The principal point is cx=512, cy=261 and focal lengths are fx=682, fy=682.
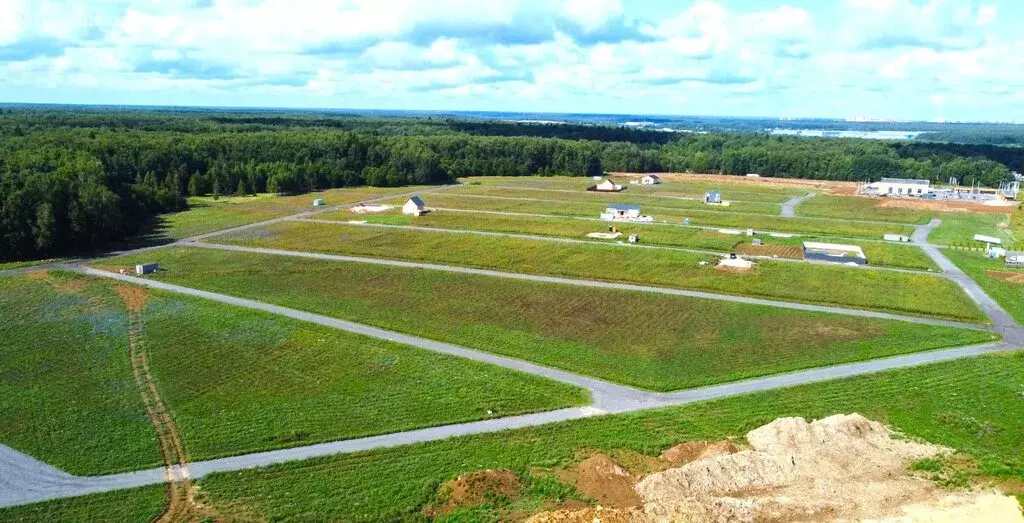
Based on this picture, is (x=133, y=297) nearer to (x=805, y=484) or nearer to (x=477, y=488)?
(x=477, y=488)

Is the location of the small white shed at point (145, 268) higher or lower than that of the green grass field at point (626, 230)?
lower

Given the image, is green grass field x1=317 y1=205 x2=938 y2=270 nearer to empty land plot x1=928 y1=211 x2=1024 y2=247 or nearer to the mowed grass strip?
empty land plot x1=928 y1=211 x2=1024 y2=247

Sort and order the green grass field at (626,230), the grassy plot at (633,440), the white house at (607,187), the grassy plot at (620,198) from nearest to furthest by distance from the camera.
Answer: the grassy plot at (633,440), the green grass field at (626,230), the grassy plot at (620,198), the white house at (607,187)

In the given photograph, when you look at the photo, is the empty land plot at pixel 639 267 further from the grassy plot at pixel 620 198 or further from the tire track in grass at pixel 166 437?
the grassy plot at pixel 620 198

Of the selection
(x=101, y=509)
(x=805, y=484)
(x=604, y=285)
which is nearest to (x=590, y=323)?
(x=604, y=285)

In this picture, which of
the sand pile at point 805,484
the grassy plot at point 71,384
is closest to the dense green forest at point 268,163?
the grassy plot at point 71,384

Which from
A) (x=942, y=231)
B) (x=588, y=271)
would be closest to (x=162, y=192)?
(x=588, y=271)

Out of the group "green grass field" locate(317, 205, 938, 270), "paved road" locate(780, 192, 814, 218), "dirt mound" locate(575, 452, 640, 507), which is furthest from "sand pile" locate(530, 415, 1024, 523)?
"paved road" locate(780, 192, 814, 218)
